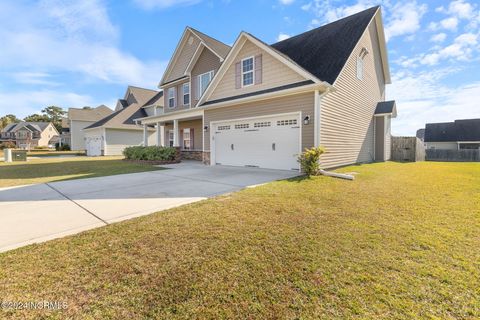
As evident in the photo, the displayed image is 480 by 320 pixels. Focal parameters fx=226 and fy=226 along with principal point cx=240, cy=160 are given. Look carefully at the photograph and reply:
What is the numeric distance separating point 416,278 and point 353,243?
0.81 metres

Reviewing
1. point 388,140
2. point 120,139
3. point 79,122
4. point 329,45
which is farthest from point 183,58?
point 79,122

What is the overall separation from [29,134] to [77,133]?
3619cm

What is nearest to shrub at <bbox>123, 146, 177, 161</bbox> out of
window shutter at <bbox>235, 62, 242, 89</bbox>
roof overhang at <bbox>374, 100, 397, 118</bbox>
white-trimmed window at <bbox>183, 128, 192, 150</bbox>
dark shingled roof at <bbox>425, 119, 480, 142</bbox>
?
white-trimmed window at <bbox>183, 128, 192, 150</bbox>

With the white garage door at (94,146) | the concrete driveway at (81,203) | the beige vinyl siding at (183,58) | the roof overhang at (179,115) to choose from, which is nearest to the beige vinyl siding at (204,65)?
the beige vinyl siding at (183,58)

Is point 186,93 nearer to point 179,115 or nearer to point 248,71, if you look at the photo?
point 179,115

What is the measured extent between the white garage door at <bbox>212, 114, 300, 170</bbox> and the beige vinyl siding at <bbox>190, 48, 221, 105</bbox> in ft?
16.8

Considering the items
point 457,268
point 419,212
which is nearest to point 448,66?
point 419,212

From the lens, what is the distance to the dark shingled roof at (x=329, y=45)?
33.9 feet

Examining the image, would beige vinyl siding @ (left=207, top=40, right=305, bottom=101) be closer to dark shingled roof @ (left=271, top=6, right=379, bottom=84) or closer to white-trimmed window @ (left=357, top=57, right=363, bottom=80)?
dark shingled roof @ (left=271, top=6, right=379, bottom=84)

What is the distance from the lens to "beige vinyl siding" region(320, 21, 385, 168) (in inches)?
390

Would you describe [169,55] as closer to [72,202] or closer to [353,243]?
[72,202]

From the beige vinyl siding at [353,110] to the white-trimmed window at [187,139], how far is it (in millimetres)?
11246

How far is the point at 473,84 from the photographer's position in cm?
1809

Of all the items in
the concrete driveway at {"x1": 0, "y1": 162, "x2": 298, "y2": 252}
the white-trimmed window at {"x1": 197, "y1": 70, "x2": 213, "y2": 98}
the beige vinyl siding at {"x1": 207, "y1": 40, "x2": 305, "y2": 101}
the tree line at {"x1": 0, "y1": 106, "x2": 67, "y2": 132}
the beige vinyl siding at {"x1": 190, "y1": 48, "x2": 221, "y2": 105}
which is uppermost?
the tree line at {"x1": 0, "y1": 106, "x2": 67, "y2": 132}
